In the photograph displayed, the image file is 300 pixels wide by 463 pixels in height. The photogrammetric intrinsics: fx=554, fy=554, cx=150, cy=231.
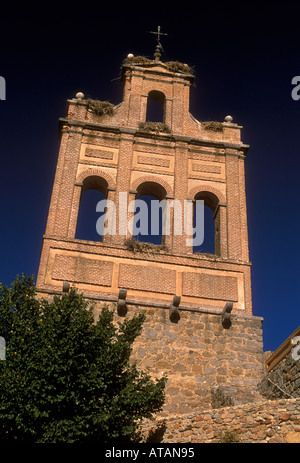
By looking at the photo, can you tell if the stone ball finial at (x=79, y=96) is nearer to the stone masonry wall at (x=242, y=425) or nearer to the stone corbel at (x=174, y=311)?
the stone corbel at (x=174, y=311)

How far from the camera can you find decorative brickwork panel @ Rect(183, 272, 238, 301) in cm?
1522

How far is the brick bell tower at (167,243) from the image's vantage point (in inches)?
556

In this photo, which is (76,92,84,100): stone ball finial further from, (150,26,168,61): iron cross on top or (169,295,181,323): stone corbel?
(169,295,181,323): stone corbel

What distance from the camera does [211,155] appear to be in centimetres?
1819

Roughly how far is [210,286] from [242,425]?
5.64m

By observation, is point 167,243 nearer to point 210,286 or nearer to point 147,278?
point 147,278

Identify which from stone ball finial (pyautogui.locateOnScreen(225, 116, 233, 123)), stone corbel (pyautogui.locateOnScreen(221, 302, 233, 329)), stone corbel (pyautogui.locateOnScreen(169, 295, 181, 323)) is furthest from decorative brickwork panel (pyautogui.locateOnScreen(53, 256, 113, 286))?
stone ball finial (pyautogui.locateOnScreen(225, 116, 233, 123))

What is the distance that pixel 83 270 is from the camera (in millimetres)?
15000

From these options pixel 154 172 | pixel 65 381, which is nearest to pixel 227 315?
pixel 154 172

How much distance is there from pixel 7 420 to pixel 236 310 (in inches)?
280

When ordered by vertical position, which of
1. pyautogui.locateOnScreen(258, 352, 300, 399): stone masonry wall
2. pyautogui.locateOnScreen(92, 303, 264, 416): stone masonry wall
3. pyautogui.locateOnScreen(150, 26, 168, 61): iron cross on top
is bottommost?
pyautogui.locateOnScreen(258, 352, 300, 399): stone masonry wall

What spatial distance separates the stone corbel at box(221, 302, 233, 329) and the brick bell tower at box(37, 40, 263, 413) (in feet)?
0.09
